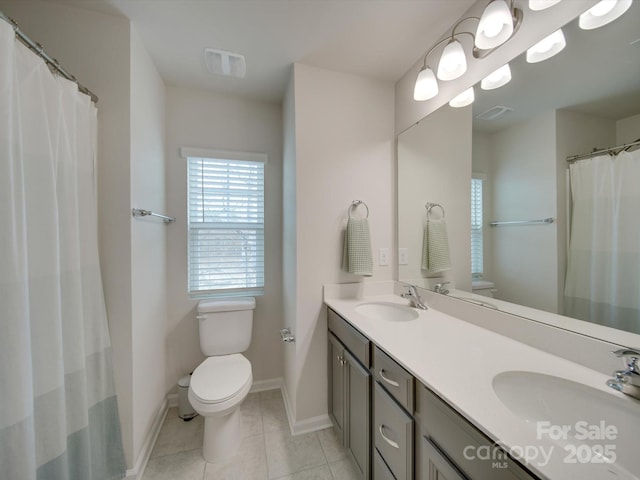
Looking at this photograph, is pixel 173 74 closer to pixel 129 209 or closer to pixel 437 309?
pixel 129 209

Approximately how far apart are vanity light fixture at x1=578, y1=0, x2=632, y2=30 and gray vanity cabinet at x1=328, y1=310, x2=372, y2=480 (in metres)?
1.42

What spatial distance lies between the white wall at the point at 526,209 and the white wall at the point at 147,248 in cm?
185

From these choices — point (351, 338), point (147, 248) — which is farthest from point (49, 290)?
point (351, 338)

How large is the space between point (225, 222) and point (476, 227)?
178cm

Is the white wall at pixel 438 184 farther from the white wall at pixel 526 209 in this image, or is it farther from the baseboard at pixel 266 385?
the baseboard at pixel 266 385

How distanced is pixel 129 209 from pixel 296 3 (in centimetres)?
133

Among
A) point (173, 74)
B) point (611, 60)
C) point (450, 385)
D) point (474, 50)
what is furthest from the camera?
point (173, 74)

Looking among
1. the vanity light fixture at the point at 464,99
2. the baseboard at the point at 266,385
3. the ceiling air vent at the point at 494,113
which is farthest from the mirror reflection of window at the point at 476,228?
the baseboard at the point at 266,385

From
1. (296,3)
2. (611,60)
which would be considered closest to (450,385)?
(611,60)

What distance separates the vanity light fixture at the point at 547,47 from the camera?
34.1 inches

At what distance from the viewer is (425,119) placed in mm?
1479

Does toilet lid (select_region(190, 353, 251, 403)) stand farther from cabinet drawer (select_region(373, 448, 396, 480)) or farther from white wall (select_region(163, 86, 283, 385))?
cabinet drawer (select_region(373, 448, 396, 480))

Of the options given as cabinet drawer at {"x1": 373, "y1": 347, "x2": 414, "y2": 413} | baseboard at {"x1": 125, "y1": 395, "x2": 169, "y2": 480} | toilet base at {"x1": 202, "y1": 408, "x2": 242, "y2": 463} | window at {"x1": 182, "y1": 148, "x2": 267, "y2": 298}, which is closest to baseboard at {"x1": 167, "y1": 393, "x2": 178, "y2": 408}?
baseboard at {"x1": 125, "y1": 395, "x2": 169, "y2": 480}

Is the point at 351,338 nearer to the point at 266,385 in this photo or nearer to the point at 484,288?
the point at 484,288
